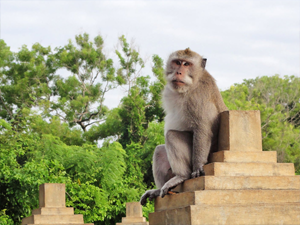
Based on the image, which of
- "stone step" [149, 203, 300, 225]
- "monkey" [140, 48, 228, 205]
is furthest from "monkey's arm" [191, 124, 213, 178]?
"stone step" [149, 203, 300, 225]

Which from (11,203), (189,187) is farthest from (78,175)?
(189,187)

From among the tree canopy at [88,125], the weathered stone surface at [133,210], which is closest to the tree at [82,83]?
the tree canopy at [88,125]

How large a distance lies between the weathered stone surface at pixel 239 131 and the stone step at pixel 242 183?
0.44 metres

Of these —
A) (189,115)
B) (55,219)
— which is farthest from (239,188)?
(55,219)

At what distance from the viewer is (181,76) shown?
5.69 meters

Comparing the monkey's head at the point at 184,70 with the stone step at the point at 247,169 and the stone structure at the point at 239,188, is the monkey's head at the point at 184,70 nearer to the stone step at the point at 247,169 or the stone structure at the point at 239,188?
the stone structure at the point at 239,188

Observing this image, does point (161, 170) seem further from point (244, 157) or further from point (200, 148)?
point (244, 157)

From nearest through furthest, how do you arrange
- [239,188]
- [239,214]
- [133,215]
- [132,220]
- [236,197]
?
[239,214] → [236,197] → [239,188] → [132,220] → [133,215]

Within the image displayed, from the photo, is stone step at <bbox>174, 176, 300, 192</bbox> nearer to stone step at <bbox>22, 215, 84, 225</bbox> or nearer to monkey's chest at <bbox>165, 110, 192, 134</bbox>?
monkey's chest at <bbox>165, 110, 192, 134</bbox>

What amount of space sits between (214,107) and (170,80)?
2.15 feet

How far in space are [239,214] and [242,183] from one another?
44 centimetres

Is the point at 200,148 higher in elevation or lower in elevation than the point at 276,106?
lower

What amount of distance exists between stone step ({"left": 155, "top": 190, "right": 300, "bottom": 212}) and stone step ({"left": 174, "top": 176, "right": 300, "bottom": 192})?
95 millimetres

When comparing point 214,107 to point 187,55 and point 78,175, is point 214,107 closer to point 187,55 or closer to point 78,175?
point 187,55
